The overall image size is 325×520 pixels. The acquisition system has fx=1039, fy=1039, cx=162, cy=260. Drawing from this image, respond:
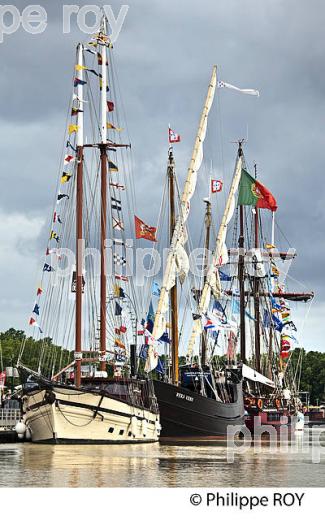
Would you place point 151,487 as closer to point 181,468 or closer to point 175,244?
point 181,468

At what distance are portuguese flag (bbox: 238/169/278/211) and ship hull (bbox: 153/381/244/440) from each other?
19.0 meters

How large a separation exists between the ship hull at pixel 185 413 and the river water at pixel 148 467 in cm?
1202

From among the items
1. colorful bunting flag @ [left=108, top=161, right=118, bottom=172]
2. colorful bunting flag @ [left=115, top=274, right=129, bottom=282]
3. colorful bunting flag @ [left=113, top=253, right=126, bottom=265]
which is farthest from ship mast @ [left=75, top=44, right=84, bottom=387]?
colorful bunting flag @ [left=115, top=274, right=129, bottom=282]

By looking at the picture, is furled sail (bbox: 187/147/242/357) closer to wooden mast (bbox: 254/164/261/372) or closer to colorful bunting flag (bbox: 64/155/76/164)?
wooden mast (bbox: 254/164/261/372)

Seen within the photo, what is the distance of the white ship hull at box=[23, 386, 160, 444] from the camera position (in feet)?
187

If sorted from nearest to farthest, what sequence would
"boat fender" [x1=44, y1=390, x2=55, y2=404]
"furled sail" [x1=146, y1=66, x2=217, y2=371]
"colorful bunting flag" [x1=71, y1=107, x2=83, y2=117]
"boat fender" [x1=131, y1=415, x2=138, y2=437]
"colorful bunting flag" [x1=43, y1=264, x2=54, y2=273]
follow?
"boat fender" [x1=44, y1=390, x2=55, y2=404], "boat fender" [x1=131, y1=415, x2=138, y2=437], "colorful bunting flag" [x1=43, y1=264, x2=54, y2=273], "colorful bunting flag" [x1=71, y1=107, x2=83, y2=117], "furled sail" [x1=146, y1=66, x2=217, y2=371]

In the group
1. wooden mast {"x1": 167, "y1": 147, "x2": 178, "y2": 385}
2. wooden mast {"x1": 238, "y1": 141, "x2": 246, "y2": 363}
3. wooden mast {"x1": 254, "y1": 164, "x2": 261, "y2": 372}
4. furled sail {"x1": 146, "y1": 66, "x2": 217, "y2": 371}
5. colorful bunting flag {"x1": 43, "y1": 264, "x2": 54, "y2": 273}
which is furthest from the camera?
wooden mast {"x1": 254, "y1": 164, "x2": 261, "y2": 372}

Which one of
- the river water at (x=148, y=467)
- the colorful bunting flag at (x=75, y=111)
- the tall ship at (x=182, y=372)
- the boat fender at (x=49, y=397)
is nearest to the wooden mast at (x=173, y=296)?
the tall ship at (x=182, y=372)

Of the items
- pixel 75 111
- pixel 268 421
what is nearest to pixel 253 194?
pixel 268 421

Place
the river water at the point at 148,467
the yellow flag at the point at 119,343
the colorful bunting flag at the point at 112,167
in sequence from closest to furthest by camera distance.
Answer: the river water at the point at 148,467 → the colorful bunting flag at the point at 112,167 → the yellow flag at the point at 119,343

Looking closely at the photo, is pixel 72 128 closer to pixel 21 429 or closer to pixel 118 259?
pixel 118 259

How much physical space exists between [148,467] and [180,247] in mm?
34609

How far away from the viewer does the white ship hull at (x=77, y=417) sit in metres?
56.9

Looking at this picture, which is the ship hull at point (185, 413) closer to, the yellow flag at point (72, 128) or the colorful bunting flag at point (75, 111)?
the yellow flag at point (72, 128)
